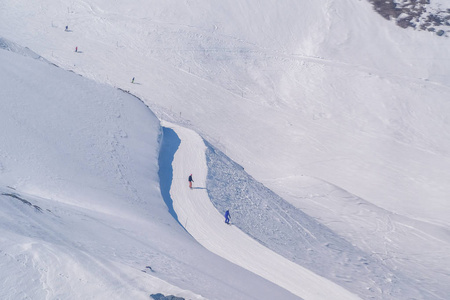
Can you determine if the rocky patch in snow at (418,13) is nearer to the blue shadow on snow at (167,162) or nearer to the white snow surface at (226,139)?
the white snow surface at (226,139)

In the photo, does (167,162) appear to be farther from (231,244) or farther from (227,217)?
(231,244)

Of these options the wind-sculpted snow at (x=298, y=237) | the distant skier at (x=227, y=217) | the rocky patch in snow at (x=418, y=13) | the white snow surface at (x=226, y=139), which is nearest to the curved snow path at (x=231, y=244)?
the distant skier at (x=227, y=217)

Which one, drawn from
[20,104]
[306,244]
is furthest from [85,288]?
[20,104]

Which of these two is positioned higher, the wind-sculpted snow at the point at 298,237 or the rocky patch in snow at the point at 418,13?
the rocky patch in snow at the point at 418,13

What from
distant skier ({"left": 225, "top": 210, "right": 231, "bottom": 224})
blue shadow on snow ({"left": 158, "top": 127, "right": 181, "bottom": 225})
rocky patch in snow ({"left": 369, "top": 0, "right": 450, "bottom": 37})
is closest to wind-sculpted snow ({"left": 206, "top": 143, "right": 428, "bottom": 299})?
distant skier ({"left": 225, "top": 210, "right": 231, "bottom": 224})

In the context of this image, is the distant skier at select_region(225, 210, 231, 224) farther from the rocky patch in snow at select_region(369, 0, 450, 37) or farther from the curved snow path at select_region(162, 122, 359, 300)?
the rocky patch in snow at select_region(369, 0, 450, 37)
